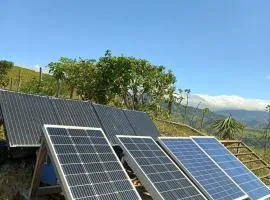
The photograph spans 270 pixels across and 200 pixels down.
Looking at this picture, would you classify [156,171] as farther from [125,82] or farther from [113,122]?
[125,82]

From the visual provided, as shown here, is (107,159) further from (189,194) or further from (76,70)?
(76,70)

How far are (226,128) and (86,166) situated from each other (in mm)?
32275

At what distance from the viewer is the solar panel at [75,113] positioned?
13.3m

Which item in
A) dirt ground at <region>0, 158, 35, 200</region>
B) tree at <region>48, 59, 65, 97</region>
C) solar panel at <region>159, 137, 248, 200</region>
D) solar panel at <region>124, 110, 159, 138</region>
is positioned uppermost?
tree at <region>48, 59, 65, 97</region>

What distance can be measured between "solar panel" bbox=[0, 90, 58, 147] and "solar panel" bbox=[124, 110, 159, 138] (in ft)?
14.0

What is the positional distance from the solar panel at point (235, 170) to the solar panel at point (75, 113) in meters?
5.04

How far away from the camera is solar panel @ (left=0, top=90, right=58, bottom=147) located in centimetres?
1095

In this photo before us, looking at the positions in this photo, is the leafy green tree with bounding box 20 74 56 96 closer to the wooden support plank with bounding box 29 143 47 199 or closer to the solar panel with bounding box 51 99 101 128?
the solar panel with bounding box 51 99 101 128

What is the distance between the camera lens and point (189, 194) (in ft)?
A: 36.4

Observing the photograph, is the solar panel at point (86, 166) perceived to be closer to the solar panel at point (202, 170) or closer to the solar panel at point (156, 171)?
the solar panel at point (156, 171)

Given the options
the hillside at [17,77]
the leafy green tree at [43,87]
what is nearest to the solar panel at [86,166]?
the leafy green tree at [43,87]

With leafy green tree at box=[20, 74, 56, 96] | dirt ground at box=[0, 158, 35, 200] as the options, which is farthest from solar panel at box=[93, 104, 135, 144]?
leafy green tree at box=[20, 74, 56, 96]

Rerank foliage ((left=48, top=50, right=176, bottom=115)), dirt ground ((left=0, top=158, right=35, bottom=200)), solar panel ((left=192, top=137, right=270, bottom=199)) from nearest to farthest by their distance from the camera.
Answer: dirt ground ((left=0, top=158, right=35, bottom=200)) → solar panel ((left=192, top=137, right=270, bottom=199)) → foliage ((left=48, top=50, right=176, bottom=115))

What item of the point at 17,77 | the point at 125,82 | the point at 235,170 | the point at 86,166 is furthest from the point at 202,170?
the point at 17,77
